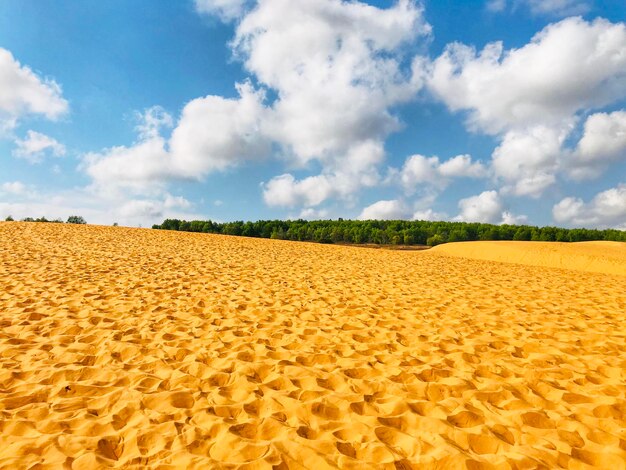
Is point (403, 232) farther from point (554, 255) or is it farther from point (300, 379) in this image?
point (300, 379)

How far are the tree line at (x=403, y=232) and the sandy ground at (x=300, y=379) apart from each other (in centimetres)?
6042

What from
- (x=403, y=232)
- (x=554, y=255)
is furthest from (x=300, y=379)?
(x=403, y=232)

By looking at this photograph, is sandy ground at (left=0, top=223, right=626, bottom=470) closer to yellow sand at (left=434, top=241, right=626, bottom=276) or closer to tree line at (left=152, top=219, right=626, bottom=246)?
yellow sand at (left=434, top=241, right=626, bottom=276)

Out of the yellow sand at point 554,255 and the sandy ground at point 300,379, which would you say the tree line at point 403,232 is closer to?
the yellow sand at point 554,255

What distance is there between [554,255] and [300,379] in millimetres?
27896

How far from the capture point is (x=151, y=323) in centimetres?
704

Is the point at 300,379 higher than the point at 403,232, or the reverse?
the point at 403,232

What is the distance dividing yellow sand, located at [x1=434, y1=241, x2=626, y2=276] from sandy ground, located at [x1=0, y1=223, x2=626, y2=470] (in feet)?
52.3

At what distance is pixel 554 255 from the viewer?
26.8m

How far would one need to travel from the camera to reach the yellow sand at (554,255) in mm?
23281

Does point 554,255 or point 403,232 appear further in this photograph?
point 403,232

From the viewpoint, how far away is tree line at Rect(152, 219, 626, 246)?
74.4 metres

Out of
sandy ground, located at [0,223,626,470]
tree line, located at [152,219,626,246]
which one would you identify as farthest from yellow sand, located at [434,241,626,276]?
tree line, located at [152,219,626,246]

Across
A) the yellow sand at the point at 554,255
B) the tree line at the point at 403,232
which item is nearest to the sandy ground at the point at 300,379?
the yellow sand at the point at 554,255
